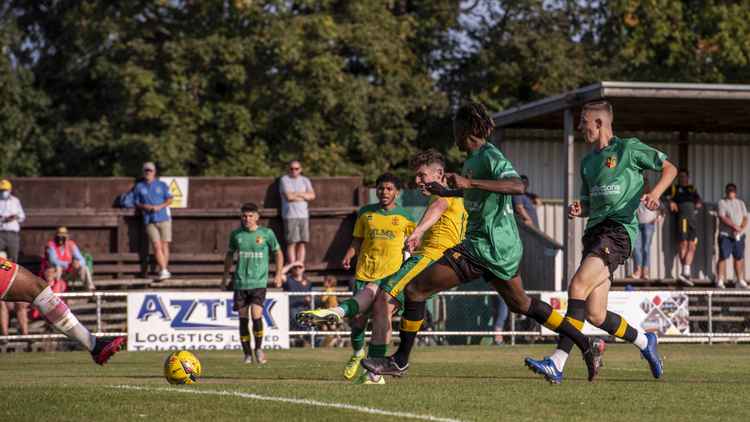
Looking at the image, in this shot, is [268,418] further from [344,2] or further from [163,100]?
[344,2]

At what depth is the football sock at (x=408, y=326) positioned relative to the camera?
10836mm

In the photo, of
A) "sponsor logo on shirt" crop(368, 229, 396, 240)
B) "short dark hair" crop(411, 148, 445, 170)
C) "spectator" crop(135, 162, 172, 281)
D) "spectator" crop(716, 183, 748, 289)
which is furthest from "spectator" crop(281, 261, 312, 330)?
"short dark hair" crop(411, 148, 445, 170)

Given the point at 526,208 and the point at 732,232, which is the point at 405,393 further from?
the point at 732,232

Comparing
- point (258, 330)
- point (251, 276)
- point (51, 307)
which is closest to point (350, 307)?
point (51, 307)

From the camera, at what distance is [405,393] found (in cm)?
975

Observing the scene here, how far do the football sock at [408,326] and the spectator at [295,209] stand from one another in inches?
578

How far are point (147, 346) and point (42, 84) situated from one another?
15005mm

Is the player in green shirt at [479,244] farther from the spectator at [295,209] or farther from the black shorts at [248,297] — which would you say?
the spectator at [295,209]

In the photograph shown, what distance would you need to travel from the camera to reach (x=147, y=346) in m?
21.5

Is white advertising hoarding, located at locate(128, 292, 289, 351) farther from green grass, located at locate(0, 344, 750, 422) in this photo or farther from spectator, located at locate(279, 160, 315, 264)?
green grass, located at locate(0, 344, 750, 422)

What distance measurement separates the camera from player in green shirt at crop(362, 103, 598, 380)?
10.5m

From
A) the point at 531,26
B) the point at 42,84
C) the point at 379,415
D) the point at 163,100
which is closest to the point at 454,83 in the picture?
the point at 531,26

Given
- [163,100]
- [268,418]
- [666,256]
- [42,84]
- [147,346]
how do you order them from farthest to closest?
1. [42,84]
2. [163,100]
3. [666,256]
4. [147,346]
5. [268,418]

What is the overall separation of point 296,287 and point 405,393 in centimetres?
1380
